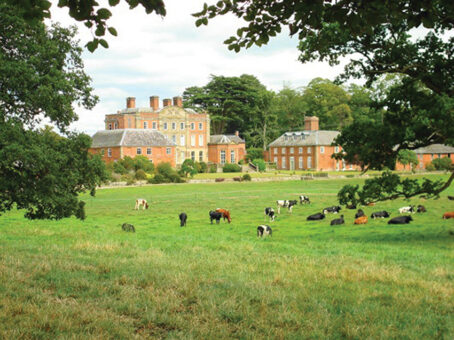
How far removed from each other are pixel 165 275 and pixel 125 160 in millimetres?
59586

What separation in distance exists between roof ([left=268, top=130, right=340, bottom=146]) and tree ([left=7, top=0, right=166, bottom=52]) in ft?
284

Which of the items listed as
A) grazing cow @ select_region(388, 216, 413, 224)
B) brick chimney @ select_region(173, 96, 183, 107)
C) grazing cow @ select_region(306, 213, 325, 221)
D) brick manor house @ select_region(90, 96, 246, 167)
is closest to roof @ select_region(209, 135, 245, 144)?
brick manor house @ select_region(90, 96, 246, 167)

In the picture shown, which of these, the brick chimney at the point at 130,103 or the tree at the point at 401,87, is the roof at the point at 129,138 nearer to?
the brick chimney at the point at 130,103

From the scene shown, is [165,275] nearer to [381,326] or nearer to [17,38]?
[381,326]

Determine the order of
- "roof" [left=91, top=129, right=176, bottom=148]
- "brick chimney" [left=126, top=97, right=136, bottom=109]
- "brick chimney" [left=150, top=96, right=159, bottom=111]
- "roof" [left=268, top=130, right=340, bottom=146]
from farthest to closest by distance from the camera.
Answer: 1. "brick chimney" [left=126, top=97, right=136, bottom=109]
2. "brick chimney" [left=150, top=96, right=159, bottom=111]
3. "roof" [left=268, top=130, right=340, bottom=146]
4. "roof" [left=91, top=129, right=176, bottom=148]

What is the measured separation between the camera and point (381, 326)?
547cm

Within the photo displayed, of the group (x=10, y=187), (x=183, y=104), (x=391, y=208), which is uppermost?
(x=183, y=104)

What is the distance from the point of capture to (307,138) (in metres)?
92.3

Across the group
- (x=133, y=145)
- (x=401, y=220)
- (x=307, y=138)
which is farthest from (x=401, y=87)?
(x=307, y=138)

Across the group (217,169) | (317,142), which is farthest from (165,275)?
(317,142)

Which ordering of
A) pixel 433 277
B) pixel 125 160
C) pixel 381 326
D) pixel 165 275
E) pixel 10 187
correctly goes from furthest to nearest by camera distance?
pixel 125 160 < pixel 10 187 < pixel 433 277 < pixel 165 275 < pixel 381 326

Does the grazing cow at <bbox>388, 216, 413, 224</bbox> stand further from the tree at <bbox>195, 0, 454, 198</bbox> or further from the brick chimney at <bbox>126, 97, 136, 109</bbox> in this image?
the brick chimney at <bbox>126, 97, 136, 109</bbox>

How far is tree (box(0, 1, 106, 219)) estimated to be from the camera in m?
13.6

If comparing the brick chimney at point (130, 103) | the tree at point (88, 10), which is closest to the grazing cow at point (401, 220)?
the tree at point (88, 10)
